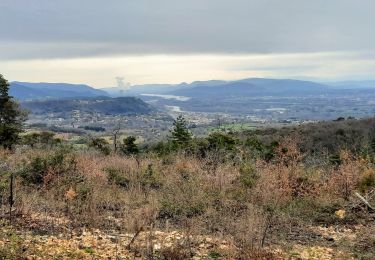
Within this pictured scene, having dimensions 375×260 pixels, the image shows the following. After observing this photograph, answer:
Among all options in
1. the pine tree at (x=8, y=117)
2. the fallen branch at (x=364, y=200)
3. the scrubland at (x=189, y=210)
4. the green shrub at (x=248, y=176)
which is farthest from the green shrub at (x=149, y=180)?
the pine tree at (x=8, y=117)

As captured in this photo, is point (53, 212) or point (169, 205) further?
point (169, 205)

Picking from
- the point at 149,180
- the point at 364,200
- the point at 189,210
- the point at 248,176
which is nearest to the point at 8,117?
the point at 149,180

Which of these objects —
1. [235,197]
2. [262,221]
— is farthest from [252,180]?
[262,221]

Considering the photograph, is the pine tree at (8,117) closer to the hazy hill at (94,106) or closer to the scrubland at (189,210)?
the scrubland at (189,210)

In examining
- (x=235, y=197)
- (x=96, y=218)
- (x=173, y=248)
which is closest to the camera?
(x=173, y=248)

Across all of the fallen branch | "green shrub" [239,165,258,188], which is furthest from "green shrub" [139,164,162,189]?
the fallen branch

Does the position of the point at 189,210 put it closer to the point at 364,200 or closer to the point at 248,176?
the point at 248,176

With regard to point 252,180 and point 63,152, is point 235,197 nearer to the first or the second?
point 252,180
